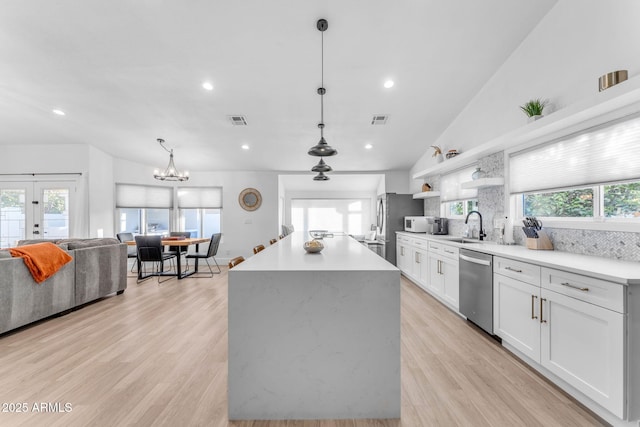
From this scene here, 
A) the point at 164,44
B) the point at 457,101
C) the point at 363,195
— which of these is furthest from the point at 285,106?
the point at 363,195

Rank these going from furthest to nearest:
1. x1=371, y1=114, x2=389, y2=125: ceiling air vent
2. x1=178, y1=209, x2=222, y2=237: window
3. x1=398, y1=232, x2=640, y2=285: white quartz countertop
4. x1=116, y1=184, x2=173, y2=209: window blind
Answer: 1. x1=178, y1=209, x2=222, y2=237: window
2. x1=116, y1=184, x2=173, y2=209: window blind
3. x1=371, y1=114, x2=389, y2=125: ceiling air vent
4. x1=398, y1=232, x2=640, y2=285: white quartz countertop

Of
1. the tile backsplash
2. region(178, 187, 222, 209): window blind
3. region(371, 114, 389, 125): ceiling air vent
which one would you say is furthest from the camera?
region(178, 187, 222, 209): window blind

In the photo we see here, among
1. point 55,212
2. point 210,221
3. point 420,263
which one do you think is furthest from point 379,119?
point 55,212

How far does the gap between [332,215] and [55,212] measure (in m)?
A: 6.39

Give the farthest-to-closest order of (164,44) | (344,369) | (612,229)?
(164,44), (612,229), (344,369)

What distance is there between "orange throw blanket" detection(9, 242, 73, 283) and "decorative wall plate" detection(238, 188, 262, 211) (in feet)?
12.9

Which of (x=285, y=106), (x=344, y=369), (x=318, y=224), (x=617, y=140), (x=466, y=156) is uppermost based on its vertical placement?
(x=285, y=106)

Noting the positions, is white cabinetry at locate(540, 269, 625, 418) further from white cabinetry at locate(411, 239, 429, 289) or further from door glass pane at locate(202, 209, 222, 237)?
door glass pane at locate(202, 209, 222, 237)

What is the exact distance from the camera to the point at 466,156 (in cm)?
383

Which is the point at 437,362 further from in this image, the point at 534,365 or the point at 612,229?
the point at 612,229

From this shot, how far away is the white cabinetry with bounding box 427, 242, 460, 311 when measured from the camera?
10.9 feet

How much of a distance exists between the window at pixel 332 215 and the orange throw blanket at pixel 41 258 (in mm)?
5726

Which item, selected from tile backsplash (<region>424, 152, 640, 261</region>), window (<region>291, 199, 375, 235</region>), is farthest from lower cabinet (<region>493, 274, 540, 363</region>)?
window (<region>291, 199, 375, 235</region>)

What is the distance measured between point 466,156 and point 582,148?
1.46 m
